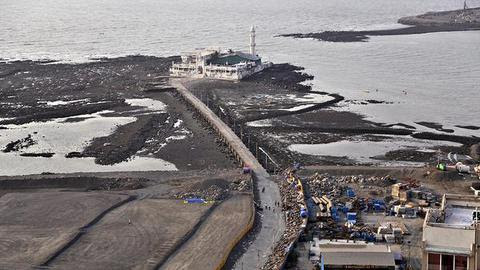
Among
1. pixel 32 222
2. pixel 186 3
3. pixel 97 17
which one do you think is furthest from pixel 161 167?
pixel 186 3

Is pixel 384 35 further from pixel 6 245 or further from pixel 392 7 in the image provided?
pixel 6 245

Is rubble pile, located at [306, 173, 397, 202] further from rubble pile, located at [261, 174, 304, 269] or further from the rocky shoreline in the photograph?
the rocky shoreline

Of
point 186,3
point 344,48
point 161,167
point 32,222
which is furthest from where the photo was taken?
point 186,3

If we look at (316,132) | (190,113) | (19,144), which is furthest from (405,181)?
(19,144)

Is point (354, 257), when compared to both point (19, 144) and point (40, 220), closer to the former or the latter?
point (40, 220)

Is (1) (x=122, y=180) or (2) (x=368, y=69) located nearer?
(1) (x=122, y=180)

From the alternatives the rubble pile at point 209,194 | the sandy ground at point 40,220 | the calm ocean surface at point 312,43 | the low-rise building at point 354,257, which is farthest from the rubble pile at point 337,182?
the calm ocean surface at point 312,43

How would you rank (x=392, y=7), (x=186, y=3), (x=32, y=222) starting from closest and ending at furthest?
1. (x=32, y=222)
2. (x=392, y=7)
3. (x=186, y=3)
